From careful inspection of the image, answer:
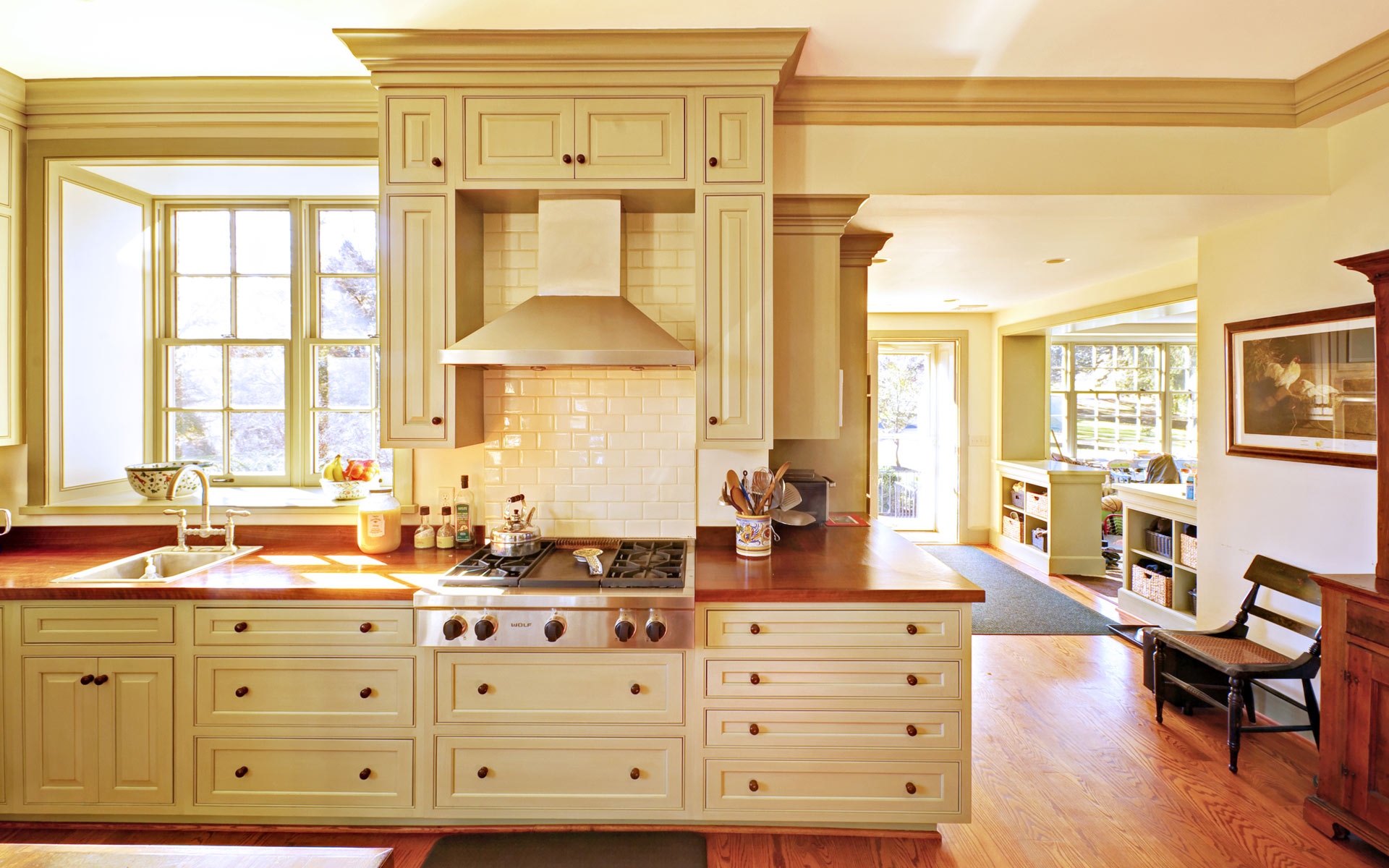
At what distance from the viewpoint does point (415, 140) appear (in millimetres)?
2441

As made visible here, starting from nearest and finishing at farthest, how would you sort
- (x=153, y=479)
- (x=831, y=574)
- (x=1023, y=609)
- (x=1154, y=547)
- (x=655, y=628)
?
(x=655, y=628) < (x=831, y=574) < (x=153, y=479) < (x=1154, y=547) < (x=1023, y=609)

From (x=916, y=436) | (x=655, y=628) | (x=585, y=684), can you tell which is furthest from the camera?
(x=916, y=436)

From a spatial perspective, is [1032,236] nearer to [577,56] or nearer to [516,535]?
[577,56]

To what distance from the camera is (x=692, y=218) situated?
273 centimetres

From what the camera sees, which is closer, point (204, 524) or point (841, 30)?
point (841, 30)

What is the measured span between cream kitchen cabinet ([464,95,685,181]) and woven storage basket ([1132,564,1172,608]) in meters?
4.27

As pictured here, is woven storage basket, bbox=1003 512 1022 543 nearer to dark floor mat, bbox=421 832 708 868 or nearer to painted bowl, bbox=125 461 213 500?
dark floor mat, bbox=421 832 708 868

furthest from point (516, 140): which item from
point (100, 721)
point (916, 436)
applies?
point (916, 436)

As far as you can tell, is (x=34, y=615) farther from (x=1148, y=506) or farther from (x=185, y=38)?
(x=1148, y=506)

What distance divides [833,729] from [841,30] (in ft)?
8.02

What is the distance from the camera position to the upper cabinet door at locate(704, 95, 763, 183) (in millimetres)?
2426

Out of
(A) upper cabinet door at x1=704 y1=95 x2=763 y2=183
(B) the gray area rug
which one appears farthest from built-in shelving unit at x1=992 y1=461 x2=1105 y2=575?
(A) upper cabinet door at x1=704 y1=95 x2=763 y2=183

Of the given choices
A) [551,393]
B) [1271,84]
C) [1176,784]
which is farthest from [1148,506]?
[551,393]

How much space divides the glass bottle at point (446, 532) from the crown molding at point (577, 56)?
1.65 m
